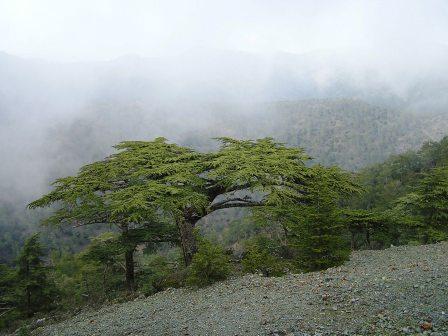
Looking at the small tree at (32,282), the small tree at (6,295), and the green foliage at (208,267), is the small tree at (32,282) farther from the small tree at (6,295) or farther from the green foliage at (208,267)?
the green foliage at (208,267)

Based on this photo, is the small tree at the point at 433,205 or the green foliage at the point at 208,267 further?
the small tree at the point at 433,205

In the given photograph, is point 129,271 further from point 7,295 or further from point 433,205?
point 433,205

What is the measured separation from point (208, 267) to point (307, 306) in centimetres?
477

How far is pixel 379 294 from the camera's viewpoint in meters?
9.47

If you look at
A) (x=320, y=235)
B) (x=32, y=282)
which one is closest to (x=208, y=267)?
(x=320, y=235)

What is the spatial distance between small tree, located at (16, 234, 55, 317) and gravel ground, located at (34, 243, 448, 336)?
12.8m

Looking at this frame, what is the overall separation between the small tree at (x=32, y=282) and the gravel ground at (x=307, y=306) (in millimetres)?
12770

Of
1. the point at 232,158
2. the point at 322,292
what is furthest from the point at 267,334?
the point at 232,158

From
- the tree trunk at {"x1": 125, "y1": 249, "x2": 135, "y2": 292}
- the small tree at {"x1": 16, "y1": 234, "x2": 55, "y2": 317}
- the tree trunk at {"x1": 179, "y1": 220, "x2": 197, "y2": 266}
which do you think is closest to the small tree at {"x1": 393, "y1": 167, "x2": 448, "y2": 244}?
the tree trunk at {"x1": 179, "y1": 220, "x2": 197, "y2": 266}

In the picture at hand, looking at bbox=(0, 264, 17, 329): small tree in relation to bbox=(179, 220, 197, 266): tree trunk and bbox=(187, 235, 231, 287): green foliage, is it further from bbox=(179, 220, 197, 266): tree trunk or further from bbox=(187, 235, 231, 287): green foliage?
bbox=(187, 235, 231, 287): green foliage

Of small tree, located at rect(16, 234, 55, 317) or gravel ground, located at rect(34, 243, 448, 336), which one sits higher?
gravel ground, located at rect(34, 243, 448, 336)

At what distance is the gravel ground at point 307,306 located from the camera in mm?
8188

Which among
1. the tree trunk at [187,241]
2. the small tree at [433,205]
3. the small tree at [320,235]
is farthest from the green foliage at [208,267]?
the small tree at [433,205]

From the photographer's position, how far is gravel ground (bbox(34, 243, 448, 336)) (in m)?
8.19
